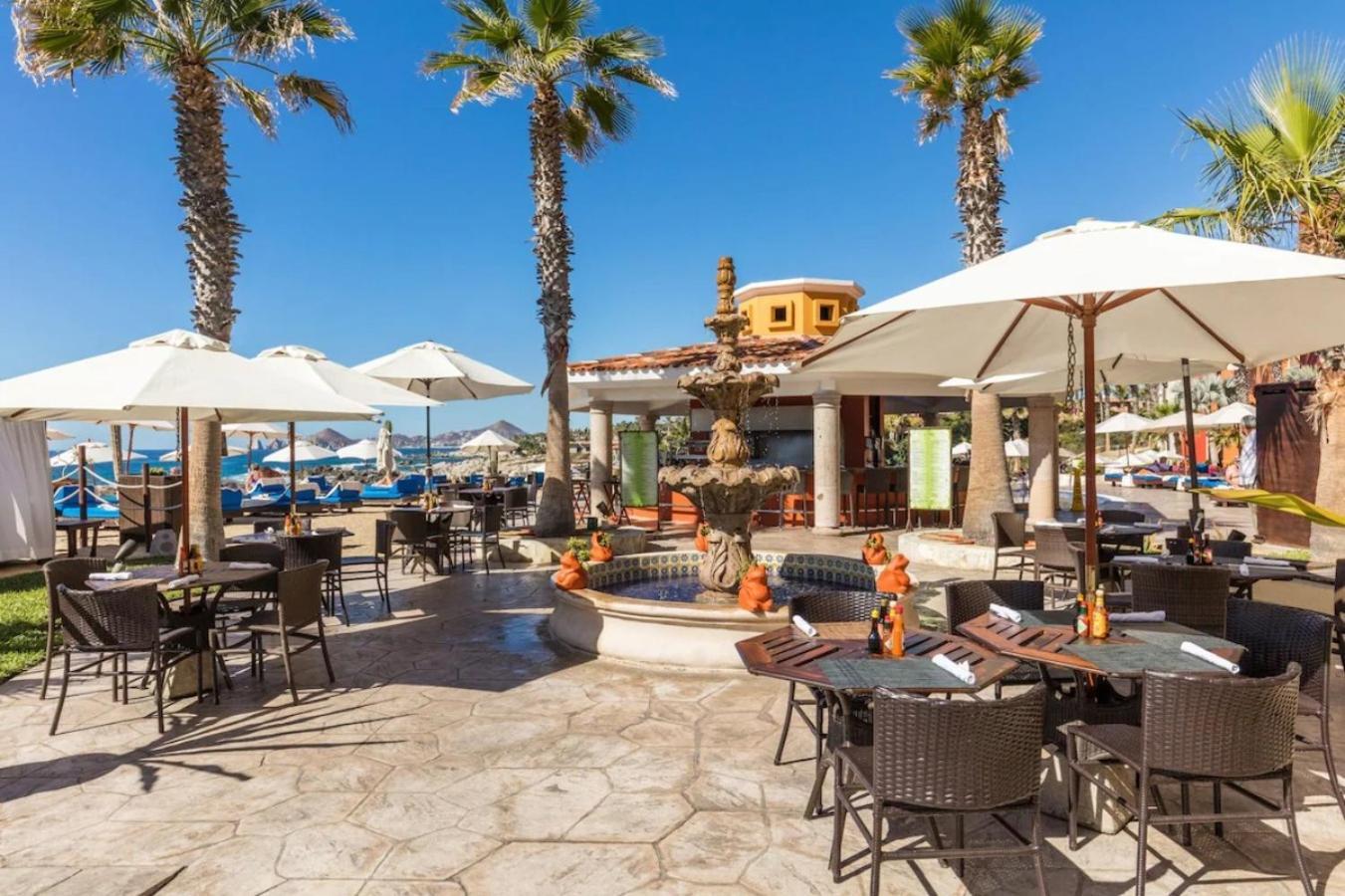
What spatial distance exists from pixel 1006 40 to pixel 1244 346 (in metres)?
7.83

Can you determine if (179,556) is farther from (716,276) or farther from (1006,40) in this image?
(1006,40)

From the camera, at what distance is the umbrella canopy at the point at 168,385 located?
15.8 feet

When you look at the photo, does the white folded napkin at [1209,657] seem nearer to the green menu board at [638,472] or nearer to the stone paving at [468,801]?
the stone paving at [468,801]

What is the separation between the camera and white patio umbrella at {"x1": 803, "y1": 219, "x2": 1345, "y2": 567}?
133 inches

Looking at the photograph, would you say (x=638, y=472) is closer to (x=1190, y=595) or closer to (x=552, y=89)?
(x=552, y=89)

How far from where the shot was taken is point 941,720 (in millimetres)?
2506

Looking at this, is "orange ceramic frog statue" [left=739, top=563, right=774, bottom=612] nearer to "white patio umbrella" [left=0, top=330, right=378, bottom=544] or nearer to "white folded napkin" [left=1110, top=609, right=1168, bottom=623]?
"white folded napkin" [left=1110, top=609, right=1168, bottom=623]

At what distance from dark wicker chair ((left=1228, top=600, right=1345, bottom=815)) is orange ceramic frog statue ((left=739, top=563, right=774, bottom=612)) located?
3.07m

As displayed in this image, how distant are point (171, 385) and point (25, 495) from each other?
1039 cm

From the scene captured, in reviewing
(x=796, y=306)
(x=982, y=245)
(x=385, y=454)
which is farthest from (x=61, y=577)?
(x=385, y=454)

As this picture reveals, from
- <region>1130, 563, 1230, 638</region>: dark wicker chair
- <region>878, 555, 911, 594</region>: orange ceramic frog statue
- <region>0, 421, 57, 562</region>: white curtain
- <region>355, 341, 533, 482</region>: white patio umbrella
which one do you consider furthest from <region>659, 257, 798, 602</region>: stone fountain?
<region>0, 421, 57, 562</region>: white curtain

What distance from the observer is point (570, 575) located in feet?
22.8

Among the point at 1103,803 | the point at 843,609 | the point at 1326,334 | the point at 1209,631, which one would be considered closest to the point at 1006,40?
the point at 1326,334

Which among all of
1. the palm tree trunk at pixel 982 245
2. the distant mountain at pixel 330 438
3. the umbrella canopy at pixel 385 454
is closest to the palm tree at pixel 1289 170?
the palm tree trunk at pixel 982 245
